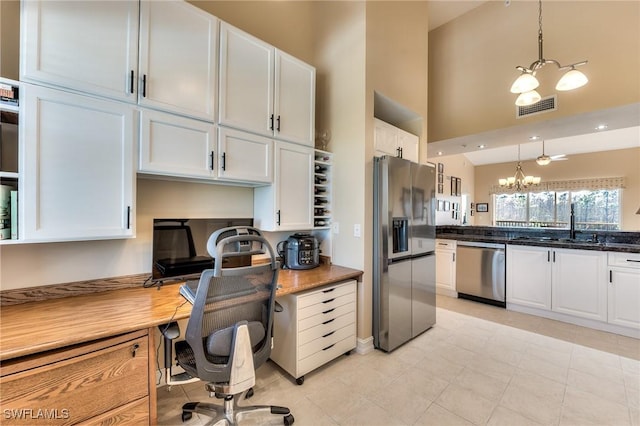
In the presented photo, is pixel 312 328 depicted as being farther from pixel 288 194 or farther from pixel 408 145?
pixel 408 145

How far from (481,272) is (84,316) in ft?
14.7

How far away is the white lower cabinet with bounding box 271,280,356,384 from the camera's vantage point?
6.69 ft

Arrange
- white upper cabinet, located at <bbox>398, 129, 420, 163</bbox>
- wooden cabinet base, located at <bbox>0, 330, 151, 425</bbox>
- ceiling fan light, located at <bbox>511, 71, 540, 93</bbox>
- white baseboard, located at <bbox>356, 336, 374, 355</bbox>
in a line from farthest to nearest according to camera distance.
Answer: white upper cabinet, located at <bbox>398, 129, 420, 163</bbox>
white baseboard, located at <bbox>356, 336, 374, 355</bbox>
ceiling fan light, located at <bbox>511, 71, 540, 93</bbox>
wooden cabinet base, located at <bbox>0, 330, 151, 425</bbox>

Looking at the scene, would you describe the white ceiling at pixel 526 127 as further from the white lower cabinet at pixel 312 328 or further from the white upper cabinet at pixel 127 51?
the white upper cabinet at pixel 127 51

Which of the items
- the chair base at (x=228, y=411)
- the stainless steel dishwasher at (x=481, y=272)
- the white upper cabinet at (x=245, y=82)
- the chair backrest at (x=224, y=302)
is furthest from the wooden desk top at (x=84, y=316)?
the stainless steel dishwasher at (x=481, y=272)

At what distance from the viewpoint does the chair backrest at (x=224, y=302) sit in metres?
1.30

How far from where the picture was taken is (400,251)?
2637 millimetres

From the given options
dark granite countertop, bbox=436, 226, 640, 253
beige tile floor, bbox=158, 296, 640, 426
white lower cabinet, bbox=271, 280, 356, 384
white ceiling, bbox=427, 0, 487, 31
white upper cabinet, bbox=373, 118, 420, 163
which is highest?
white ceiling, bbox=427, 0, 487, 31

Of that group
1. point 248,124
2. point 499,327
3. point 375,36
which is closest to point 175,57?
point 248,124

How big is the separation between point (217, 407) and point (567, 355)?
3.15 m

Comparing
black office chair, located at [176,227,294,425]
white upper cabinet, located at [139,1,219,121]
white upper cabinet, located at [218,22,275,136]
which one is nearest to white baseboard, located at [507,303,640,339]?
black office chair, located at [176,227,294,425]

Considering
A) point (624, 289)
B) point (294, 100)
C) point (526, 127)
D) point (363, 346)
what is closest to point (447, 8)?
point (526, 127)

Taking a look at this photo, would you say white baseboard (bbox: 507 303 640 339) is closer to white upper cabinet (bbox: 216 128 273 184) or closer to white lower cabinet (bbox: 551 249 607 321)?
white lower cabinet (bbox: 551 249 607 321)

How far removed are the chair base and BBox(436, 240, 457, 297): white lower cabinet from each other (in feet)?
11.5
